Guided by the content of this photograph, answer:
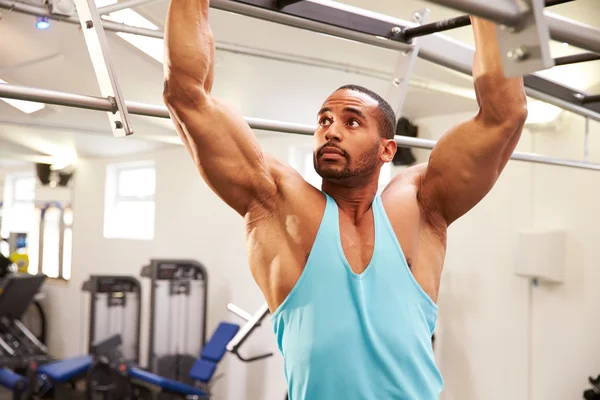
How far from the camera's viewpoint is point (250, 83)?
4883 mm

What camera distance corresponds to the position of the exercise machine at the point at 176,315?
6.11m

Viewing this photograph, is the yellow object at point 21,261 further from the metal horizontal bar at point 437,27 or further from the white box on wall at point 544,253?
the metal horizontal bar at point 437,27

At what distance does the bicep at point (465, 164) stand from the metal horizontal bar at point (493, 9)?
501mm

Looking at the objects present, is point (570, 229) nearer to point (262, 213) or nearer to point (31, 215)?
point (262, 213)

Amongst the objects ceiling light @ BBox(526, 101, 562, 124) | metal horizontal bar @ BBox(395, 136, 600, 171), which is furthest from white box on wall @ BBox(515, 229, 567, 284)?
metal horizontal bar @ BBox(395, 136, 600, 171)

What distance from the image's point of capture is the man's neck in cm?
145

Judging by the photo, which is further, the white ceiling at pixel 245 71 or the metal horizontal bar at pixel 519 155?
the white ceiling at pixel 245 71

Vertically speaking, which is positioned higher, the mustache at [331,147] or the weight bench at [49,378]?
the mustache at [331,147]

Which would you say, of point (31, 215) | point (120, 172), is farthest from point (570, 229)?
point (31, 215)

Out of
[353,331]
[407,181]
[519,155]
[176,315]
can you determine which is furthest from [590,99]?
[176,315]

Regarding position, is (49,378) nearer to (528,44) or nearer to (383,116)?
(383,116)

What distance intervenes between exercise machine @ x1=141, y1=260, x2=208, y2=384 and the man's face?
15.9 feet

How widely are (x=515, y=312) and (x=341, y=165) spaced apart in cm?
327

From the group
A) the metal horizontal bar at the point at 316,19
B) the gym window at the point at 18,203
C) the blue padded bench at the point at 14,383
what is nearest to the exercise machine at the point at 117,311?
the blue padded bench at the point at 14,383
